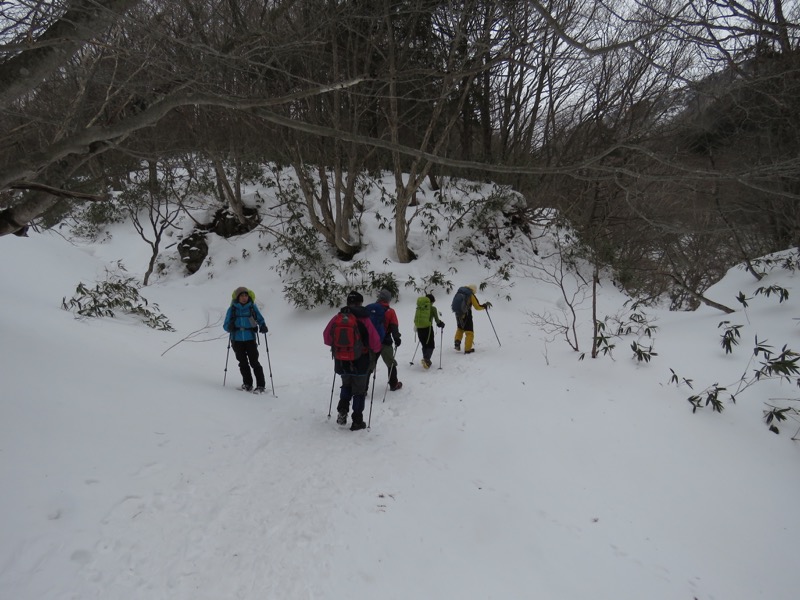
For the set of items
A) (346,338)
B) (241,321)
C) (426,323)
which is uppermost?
(241,321)

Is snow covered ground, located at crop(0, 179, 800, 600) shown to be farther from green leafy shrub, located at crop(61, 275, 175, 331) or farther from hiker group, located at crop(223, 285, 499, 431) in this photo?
green leafy shrub, located at crop(61, 275, 175, 331)

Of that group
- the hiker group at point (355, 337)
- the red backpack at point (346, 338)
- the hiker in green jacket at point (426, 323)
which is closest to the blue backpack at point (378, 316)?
the hiker group at point (355, 337)

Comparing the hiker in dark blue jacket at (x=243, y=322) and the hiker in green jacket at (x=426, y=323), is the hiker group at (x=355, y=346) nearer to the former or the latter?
the hiker in dark blue jacket at (x=243, y=322)

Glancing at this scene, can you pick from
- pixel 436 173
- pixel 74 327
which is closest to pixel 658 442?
pixel 74 327

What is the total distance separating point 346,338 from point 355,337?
111mm

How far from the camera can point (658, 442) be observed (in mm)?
4707

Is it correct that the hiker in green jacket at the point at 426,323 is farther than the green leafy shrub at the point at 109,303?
No

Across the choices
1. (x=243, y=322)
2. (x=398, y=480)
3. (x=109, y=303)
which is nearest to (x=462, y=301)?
(x=243, y=322)

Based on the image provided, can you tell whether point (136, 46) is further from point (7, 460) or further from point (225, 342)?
point (225, 342)

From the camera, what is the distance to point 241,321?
616 centimetres

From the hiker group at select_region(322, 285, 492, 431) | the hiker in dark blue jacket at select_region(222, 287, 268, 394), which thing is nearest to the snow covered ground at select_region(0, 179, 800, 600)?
the hiker group at select_region(322, 285, 492, 431)

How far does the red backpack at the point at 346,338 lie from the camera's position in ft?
16.6

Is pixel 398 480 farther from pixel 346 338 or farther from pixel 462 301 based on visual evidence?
pixel 462 301

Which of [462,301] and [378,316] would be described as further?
[462,301]
